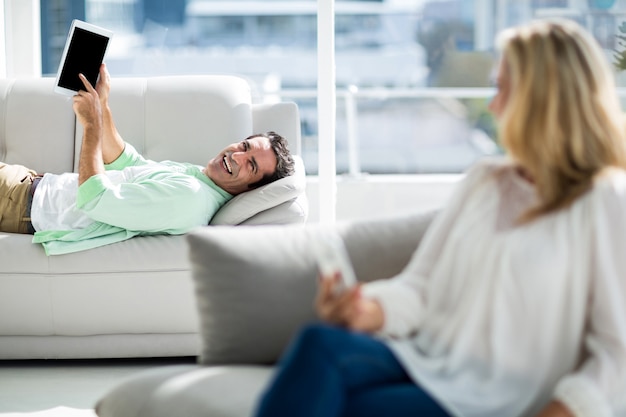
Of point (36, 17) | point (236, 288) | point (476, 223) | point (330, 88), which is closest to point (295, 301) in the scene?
point (236, 288)

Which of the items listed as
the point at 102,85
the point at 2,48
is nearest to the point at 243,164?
the point at 102,85

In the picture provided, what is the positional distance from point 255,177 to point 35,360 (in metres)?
1.05

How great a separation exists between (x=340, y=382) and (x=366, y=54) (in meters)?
3.96

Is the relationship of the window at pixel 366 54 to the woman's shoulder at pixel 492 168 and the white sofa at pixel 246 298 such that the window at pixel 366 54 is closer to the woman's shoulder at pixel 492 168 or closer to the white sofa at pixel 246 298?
the white sofa at pixel 246 298

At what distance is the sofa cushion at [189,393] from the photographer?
67.4 inches

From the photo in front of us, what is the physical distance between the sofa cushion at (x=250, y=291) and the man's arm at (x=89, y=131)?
1316 millimetres

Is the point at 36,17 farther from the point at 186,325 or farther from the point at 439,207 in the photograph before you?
the point at 439,207

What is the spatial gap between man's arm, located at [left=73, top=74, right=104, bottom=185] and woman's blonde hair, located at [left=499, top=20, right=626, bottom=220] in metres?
1.88

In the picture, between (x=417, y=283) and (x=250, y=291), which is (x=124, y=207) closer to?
(x=250, y=291)

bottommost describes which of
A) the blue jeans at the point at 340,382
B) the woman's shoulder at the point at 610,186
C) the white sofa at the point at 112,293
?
the white sofa at the point at 112,293

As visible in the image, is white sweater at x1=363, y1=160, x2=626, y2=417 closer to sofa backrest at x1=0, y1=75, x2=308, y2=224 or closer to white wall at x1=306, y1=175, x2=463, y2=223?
sofa backrest at x1=0, y1=75, x2=308, y2=224

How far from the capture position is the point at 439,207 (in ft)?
7.16

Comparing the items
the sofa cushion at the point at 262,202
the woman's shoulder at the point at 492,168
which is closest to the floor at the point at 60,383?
the sofa cushion at the point at 262,202

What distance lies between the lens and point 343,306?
1598 mm
